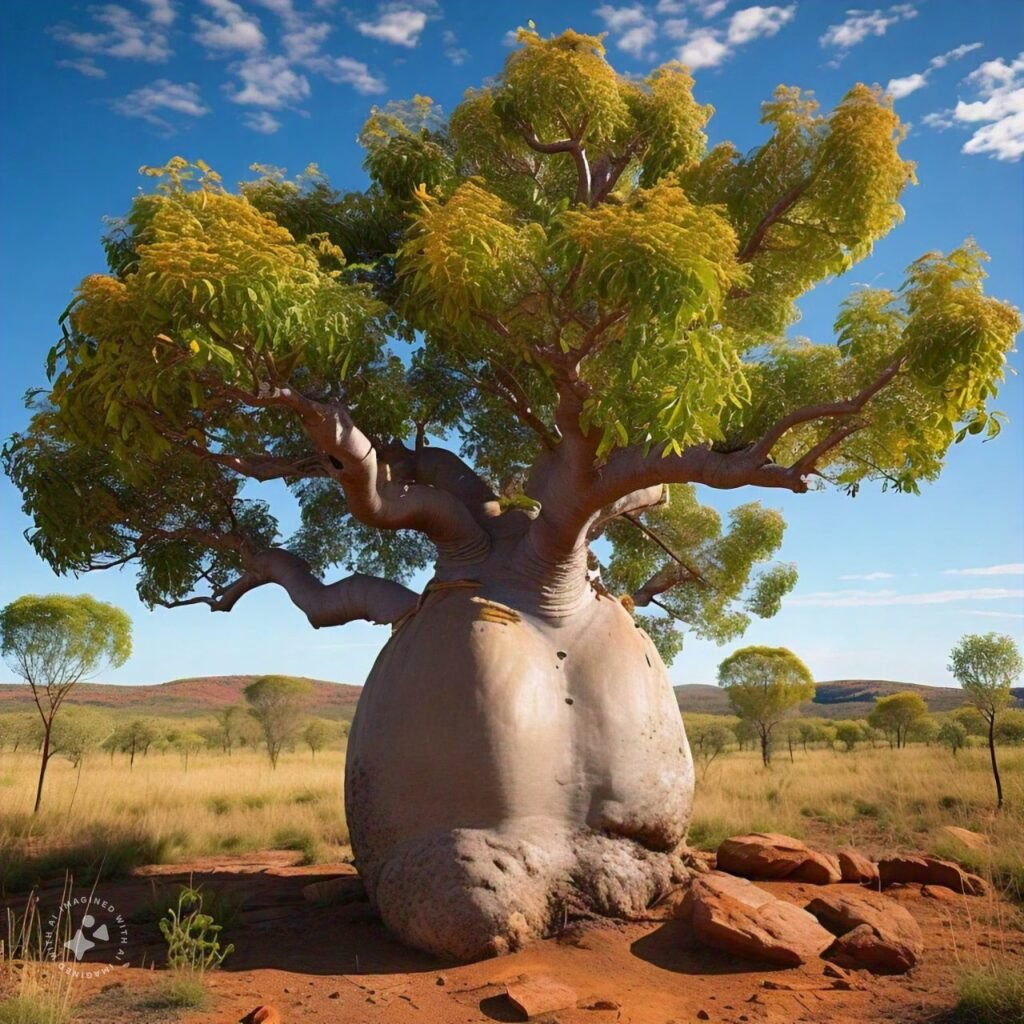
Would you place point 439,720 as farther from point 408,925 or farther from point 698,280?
point 698,280

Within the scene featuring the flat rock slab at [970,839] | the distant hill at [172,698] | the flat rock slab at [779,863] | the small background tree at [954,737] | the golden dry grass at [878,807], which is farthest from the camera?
the distant hill at [172,698]

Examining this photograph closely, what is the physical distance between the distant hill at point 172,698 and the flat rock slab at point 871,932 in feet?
200

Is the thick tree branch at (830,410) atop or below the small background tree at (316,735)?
atop

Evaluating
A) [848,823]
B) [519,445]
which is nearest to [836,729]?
[848,823]

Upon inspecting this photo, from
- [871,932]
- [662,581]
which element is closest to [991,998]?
[871,932]

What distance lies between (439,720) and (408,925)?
1.29 metres

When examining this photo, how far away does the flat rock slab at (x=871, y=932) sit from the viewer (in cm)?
570

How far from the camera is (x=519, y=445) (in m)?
9.68

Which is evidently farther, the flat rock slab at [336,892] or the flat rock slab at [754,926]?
the flat rock slab at [336,892]

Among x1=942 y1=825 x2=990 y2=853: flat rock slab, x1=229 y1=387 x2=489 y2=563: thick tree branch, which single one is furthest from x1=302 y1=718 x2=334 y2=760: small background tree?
x1=229 y1=387 x2=489 y2=563: thick tree branch

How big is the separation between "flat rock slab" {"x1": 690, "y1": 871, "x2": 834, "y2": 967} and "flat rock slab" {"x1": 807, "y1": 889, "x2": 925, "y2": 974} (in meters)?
0.16

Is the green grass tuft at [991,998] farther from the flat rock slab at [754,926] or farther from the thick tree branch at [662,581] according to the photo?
the thick tree branch at [662,581]

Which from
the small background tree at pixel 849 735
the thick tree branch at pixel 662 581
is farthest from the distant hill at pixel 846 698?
the thick tree branch at pixel 662 581

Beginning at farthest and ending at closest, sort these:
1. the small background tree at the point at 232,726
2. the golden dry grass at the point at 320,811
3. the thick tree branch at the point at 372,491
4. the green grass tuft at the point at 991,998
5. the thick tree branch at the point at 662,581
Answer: the small background tree at the point at 232,726
the thick tree branch at the point at 662,581
the golden dry grass at the point at 320,811
the thick tree branch at the point at 372,491
the green grass tuft at the point at 991,998
